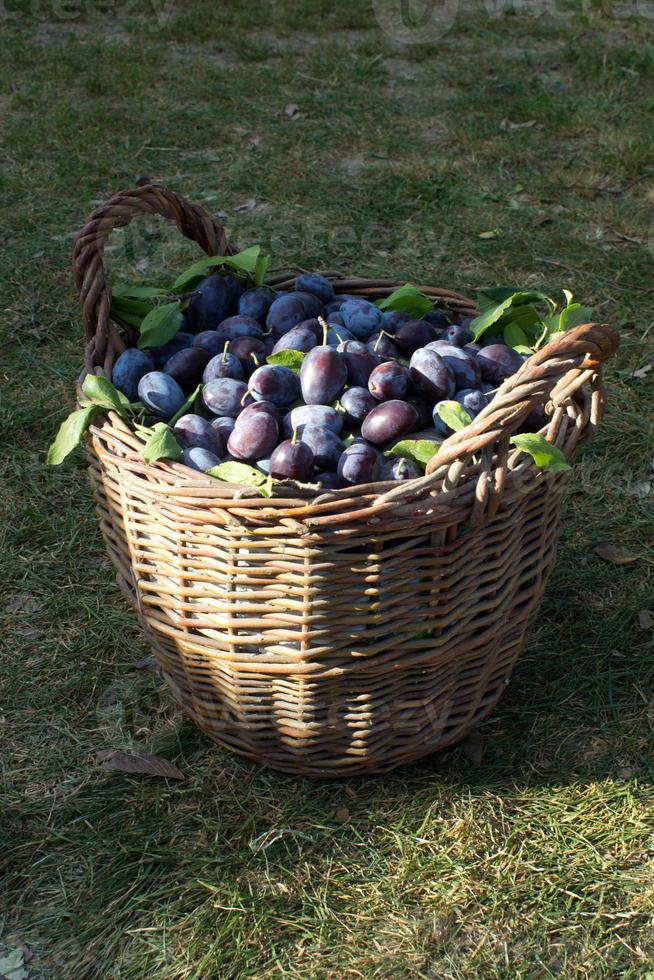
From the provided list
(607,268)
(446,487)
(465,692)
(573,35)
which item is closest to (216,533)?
(446,487)

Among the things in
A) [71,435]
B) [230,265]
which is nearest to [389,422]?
[71,435]

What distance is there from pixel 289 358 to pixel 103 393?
0.31 meters

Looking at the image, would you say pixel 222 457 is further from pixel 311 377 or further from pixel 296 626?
pixel 296 626

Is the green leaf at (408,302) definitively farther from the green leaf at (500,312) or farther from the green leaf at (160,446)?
the green leaf at (160,446)

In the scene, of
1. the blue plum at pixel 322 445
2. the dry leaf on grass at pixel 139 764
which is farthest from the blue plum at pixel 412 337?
the dry leaf on grass at pixel 139 764

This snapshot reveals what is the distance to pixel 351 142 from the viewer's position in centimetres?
406

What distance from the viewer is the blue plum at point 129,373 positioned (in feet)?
5.36

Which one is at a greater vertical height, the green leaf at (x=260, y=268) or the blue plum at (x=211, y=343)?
the green leaf at (x=260, y=268)

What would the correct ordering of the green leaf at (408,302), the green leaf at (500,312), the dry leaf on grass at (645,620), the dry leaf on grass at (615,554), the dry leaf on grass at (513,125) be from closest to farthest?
the green leaf at (500,312), the green leaf at (408,302), the dry leaf on grass at (645,620), the dry leaf on grass at (615,554), the dry leaf on grass at (513,125)

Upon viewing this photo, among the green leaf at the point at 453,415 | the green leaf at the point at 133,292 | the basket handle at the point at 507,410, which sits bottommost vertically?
the green leaf at the point at 133,292

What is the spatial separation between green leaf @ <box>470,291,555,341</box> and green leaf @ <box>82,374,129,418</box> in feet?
2.09

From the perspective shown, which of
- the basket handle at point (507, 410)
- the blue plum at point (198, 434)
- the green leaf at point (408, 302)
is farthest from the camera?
the green leaf at point (408, 302)

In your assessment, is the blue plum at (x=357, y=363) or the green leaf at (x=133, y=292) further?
the green leaf at (x=133, y=292)

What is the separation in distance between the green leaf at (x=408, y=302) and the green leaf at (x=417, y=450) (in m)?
0.47
